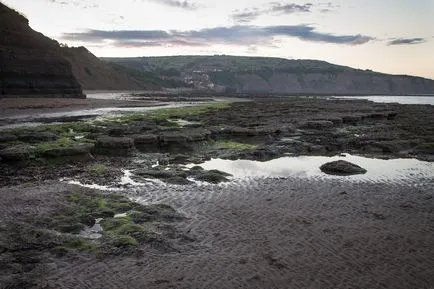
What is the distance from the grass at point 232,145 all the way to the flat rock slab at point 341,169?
6328 millimetres

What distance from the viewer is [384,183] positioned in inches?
677

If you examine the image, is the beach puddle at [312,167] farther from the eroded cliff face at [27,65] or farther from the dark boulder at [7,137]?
the eroded cliff face at [27,65]

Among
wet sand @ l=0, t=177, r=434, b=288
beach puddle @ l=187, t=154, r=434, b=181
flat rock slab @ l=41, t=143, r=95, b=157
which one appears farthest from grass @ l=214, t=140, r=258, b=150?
wet sand @ l=0, t=177, r=434, b=288

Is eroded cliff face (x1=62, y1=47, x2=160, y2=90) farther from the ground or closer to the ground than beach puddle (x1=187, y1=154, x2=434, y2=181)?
farther from the ground

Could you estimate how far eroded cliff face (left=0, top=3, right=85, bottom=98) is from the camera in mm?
59500

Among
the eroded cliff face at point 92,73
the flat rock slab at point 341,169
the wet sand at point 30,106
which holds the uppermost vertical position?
the eroded cliff face at point 92,73

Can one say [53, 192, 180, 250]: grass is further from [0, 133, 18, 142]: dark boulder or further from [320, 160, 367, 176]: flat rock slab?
[0, 133, 18, 142]: dark boulder

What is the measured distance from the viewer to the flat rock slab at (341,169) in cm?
1903

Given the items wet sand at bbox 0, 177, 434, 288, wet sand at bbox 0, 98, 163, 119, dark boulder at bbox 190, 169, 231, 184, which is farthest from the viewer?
wet sand at bbox 0, 98, 163, 119

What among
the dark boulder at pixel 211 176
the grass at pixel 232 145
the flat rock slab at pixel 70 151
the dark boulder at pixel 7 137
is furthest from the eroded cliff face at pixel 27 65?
the dark boulder at pixel 211 176

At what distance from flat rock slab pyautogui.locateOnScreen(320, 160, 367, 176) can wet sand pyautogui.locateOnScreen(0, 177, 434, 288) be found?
103 inches

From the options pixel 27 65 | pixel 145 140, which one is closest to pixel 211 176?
pixel 145 140

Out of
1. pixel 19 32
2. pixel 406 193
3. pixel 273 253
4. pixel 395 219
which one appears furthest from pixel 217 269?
pixel 19 32

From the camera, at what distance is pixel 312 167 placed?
20547 millimetres
